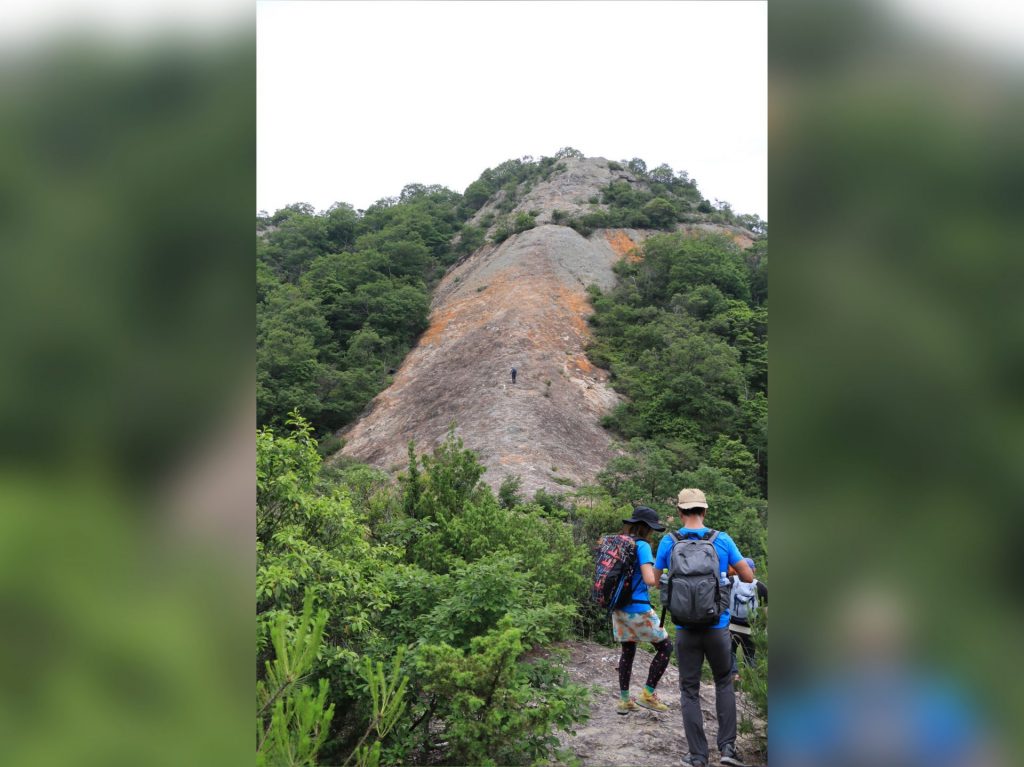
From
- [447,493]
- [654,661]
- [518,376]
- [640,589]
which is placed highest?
[518,376]

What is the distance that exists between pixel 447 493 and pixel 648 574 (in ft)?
10.5

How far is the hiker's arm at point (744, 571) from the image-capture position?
3571mm

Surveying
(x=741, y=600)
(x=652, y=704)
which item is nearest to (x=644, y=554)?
(x=741, y=600)

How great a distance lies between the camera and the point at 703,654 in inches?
146

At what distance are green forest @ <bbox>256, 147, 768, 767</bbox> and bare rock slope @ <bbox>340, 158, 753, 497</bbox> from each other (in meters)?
1.26

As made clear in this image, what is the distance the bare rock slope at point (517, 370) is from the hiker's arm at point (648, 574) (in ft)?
42.7

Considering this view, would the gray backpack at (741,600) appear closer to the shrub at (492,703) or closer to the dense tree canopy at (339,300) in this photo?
the shrub at (492,703)

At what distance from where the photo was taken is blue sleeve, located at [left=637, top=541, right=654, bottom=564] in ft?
14.3
